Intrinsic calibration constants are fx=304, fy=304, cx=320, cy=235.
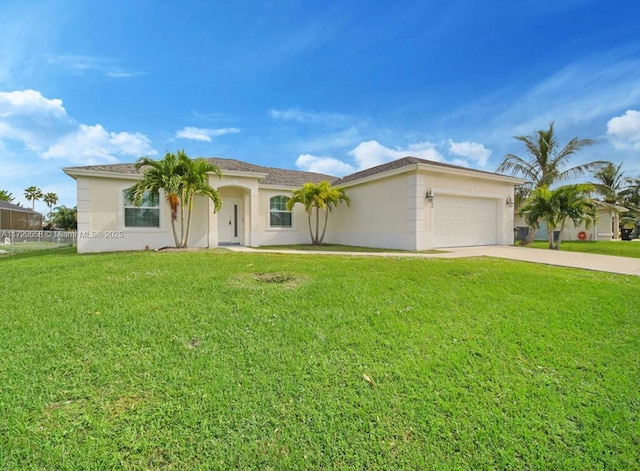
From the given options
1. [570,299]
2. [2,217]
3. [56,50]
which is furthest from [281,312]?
[2,217]

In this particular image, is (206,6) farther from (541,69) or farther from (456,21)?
(541,69)

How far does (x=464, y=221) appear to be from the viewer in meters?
14.8

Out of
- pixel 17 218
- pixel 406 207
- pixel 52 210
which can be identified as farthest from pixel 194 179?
pixel 52 210

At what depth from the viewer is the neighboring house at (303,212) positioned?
13.1 metres

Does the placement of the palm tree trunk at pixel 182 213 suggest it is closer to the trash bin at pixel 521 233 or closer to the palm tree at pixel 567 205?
the palm tree at pixel 567 205

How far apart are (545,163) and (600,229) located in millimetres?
10195

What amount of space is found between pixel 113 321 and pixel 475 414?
4498 mm

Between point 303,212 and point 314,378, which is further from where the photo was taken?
point 303,212

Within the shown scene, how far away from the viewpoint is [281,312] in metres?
4.60

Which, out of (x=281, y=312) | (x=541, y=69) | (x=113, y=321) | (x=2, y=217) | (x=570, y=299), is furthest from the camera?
(x=2, y=217)

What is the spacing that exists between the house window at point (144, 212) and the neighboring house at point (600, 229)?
2551 cm

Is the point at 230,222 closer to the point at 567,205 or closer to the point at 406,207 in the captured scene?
the point at 406,207

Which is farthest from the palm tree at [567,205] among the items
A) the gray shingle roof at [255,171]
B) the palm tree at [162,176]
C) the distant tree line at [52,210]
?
the distant tree line at [52,210]

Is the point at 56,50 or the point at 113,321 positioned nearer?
the point at 113,321
